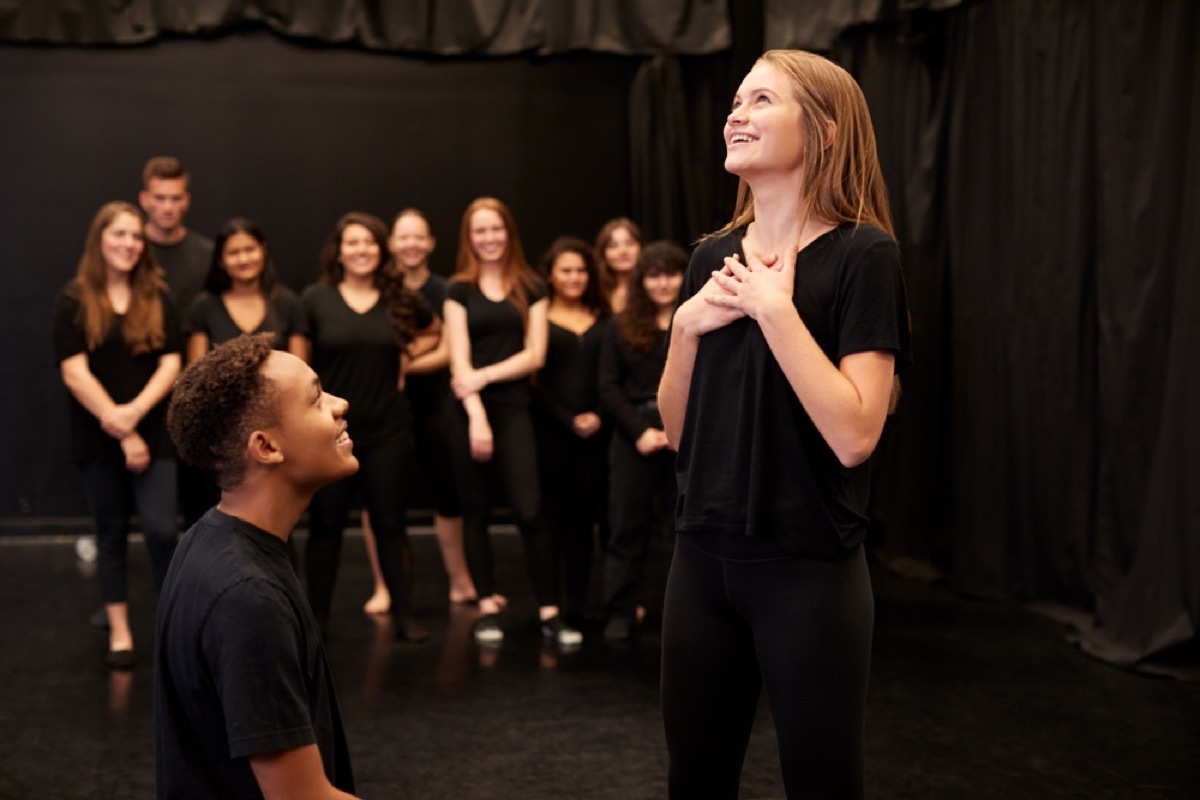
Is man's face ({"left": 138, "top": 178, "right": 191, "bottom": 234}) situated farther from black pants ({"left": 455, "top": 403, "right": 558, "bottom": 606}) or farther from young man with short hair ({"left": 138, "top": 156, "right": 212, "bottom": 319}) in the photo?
black pants ({"left": 455, "top": 403, "right": 558, "bottom": 606})

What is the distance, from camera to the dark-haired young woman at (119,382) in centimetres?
440

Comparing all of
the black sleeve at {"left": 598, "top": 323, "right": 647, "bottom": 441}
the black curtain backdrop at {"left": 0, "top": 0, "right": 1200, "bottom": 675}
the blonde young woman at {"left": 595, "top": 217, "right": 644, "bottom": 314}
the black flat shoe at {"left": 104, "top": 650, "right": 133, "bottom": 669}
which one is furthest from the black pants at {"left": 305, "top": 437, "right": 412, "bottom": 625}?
the black curtain backdrop at {"left": 0, "top": 0, "right": 1200, "bottom": 675}

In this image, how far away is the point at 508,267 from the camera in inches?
196

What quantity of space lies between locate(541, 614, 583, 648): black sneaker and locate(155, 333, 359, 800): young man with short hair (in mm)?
2970

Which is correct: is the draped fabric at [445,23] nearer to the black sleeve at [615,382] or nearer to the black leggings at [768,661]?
the black sleeve at [615,382]

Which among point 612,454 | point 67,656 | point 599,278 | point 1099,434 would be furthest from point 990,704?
point 67,656

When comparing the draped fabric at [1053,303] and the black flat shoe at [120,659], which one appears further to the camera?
the black flat shoe at [120,659]

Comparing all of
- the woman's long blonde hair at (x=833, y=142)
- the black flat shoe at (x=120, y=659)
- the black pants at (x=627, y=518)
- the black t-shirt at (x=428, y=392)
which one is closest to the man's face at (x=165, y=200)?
the black t-shirt at (x=428, y=392)

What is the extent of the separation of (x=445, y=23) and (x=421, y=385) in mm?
2808

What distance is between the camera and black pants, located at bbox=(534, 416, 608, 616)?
491cm

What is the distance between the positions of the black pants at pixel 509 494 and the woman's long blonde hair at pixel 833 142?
309 centimetres

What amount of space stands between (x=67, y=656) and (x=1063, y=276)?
3.81 meters

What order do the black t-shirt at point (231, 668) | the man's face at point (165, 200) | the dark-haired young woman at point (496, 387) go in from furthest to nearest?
1. the man's face at point (165, 200)
2. the dark-haired young woman at point (496, 387)
3. the black t-shirt at point (231, 668)

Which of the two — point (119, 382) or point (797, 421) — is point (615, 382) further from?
point (797, 421)
